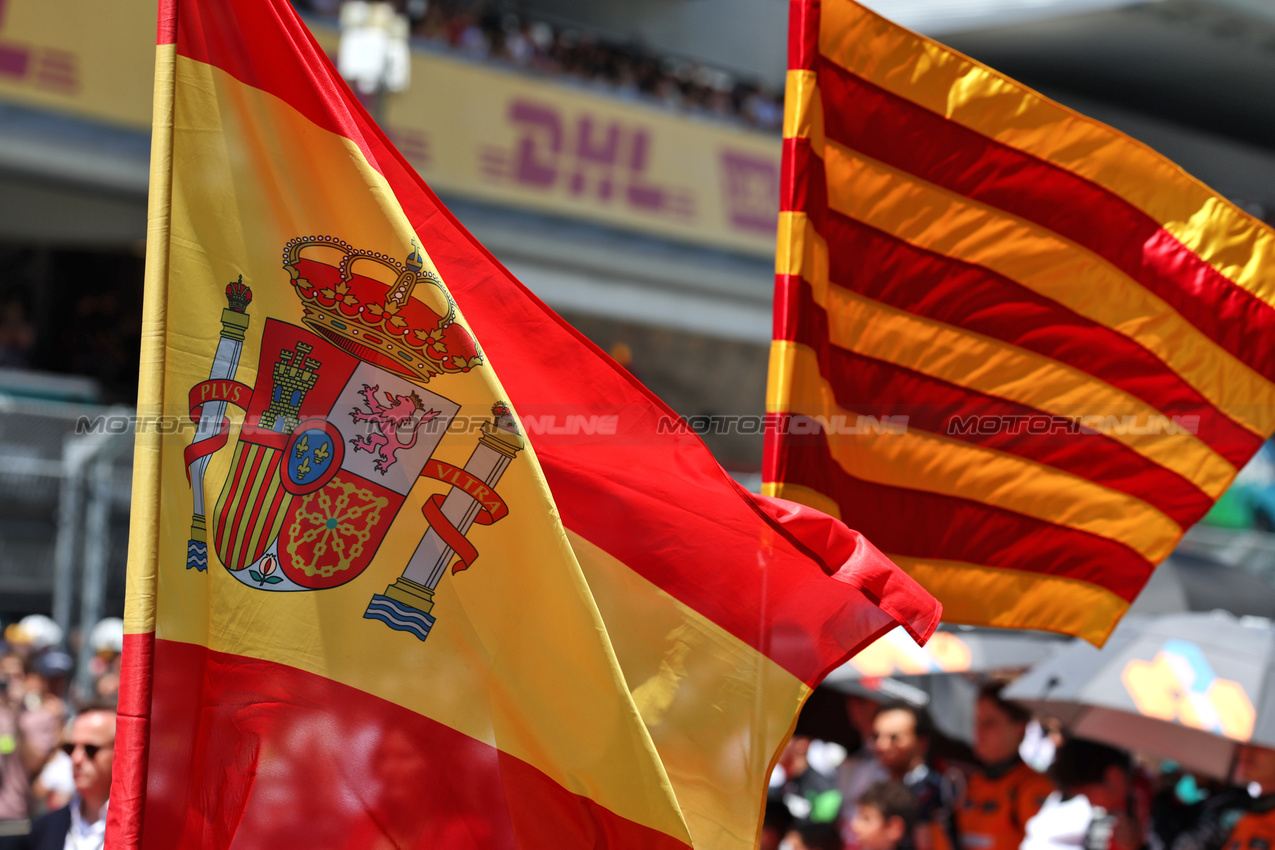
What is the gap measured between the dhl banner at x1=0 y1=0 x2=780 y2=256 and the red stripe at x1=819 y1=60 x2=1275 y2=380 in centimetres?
1106

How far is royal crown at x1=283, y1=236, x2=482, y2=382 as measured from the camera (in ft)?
8.26

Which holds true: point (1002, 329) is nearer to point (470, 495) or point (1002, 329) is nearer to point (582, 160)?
point (470, 495)

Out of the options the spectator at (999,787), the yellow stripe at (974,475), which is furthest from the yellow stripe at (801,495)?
the spectator at (999,787)

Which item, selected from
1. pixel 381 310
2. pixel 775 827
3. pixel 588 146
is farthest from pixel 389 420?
pixel 588 146

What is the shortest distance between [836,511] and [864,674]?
3.48m

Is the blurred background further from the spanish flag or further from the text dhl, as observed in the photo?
the spanish flag

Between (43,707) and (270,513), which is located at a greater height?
(270,513)

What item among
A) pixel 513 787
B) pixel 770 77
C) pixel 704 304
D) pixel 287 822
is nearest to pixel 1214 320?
pixel 513 787

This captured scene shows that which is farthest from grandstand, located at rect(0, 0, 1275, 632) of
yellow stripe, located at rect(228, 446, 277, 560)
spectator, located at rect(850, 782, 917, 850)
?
yellow stripe, located at rect(228, 446, 277, 560)

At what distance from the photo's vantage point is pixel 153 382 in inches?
88.5

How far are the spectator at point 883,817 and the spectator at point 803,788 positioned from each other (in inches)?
67.0

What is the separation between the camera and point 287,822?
2.40 m

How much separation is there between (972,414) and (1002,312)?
0.31m

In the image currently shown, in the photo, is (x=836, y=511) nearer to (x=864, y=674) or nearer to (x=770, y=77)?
(x=864, y=674)
